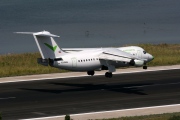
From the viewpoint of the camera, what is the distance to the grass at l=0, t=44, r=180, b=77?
6769cm

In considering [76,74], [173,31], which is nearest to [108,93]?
[76,74]

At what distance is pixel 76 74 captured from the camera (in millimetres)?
66562

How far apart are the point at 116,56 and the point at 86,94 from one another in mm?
4814

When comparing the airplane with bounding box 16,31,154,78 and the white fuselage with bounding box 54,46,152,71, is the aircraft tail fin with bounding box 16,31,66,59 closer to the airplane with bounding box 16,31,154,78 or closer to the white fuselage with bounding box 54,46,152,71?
the airplane with bounding box 16,31,154,78

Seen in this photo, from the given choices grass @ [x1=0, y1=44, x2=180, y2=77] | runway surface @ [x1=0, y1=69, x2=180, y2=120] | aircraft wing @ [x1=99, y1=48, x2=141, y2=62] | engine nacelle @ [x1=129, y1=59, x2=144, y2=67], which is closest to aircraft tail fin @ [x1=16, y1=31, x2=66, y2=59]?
runway surface @ [x1=0, y1=69, x2=180, y2=120]

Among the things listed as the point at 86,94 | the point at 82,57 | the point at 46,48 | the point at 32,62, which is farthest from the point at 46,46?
the point at 32,62

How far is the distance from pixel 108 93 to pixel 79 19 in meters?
87.5

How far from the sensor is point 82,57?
56.7 metres

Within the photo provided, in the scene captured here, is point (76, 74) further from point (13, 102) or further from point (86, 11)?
point (86, 11)

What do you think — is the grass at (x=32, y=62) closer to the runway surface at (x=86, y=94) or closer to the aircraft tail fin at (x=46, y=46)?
the runway surface at (x=86, y=94)

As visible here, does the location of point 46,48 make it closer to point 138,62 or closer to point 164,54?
point 138,62

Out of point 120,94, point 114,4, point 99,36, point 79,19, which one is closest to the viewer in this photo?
point 120,94

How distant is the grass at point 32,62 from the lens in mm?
67688

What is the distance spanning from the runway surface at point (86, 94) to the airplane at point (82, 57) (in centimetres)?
223
